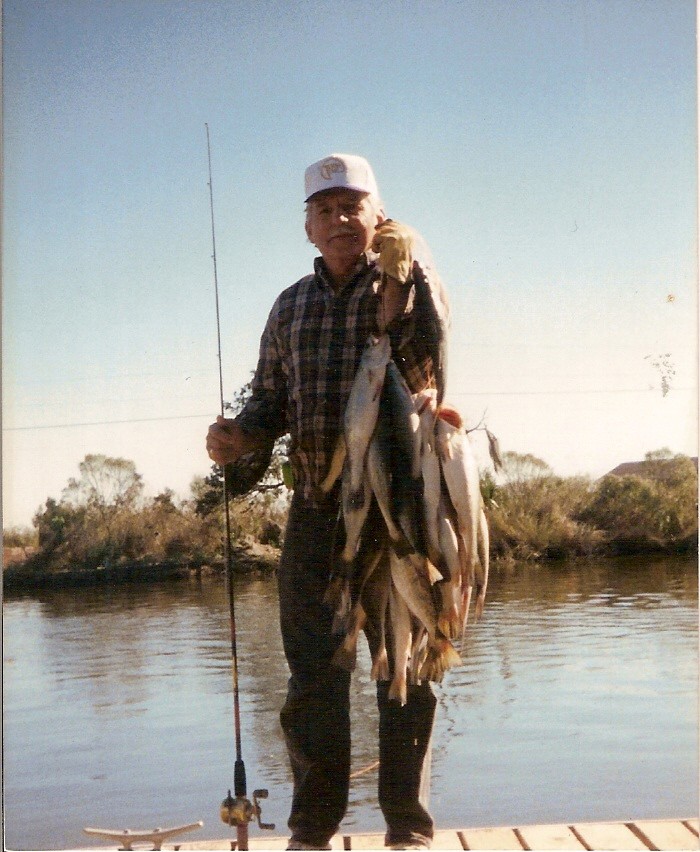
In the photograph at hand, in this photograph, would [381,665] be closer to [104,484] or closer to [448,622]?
[448,622]

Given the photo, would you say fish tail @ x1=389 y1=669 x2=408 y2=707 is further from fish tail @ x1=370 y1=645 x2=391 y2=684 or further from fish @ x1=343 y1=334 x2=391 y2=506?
fish @ x1=343 y1=334 x2=391 y2=506

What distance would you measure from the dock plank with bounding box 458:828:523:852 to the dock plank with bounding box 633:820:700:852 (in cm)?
40

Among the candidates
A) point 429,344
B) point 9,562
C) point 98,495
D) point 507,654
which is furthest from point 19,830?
point 507,654

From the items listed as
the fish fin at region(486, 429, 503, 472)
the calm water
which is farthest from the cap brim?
the calm water

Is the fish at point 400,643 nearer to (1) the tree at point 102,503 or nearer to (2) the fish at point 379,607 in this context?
(2) the fish at point 379,607

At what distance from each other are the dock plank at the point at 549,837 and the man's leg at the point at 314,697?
2.78ft

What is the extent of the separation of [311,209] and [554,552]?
10.0 feet

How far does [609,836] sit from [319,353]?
174 centimetres

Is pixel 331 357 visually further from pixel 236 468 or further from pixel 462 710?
pixel 462 710

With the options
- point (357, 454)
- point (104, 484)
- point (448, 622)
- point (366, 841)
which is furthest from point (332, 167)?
point (104, 484)

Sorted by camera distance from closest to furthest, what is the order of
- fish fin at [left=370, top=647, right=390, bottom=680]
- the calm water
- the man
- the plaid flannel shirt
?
fish fin at [left=370, top=647, right=390, bottom=680] < the man < the plaid flannel shirt < the calm water

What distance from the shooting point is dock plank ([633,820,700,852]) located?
2871mm

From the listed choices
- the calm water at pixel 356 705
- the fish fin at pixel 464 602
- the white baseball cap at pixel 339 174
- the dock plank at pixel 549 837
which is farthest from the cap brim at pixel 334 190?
the calm water at pixel 356 705

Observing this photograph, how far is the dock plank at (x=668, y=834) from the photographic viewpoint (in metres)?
2.87
